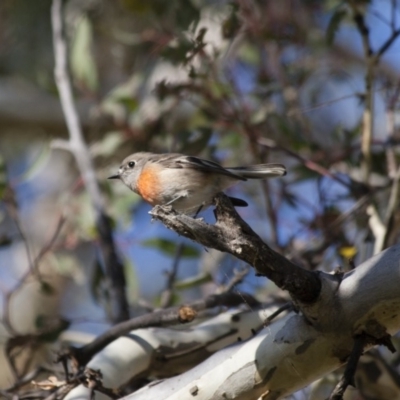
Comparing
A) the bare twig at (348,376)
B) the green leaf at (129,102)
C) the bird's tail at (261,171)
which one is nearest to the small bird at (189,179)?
the bird's tail at (261,171)

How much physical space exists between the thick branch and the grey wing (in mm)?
720

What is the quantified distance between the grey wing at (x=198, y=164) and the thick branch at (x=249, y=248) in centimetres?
72

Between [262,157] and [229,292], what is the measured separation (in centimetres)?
94

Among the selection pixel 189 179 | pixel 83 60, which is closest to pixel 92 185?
pixel 83 60

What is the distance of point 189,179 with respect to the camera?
95.4 inches

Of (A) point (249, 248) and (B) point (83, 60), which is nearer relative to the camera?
(A) point (249, 248)

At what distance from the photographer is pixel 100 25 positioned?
18.2ft

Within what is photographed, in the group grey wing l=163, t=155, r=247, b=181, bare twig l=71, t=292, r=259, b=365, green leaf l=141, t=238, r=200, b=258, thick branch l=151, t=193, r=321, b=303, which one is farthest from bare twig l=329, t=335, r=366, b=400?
green leaf l=141, t=238, r=200, b=258

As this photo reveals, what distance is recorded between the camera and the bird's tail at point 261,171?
2199mm

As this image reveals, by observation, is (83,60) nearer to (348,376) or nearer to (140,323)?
(140,323)

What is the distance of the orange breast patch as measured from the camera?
2521 mm

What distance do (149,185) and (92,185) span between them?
2.81ft

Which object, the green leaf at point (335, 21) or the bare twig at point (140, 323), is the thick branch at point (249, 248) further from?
the green leaf at point (335, 21)

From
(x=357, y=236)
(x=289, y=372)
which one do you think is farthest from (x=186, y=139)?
(x=289, y=372)
